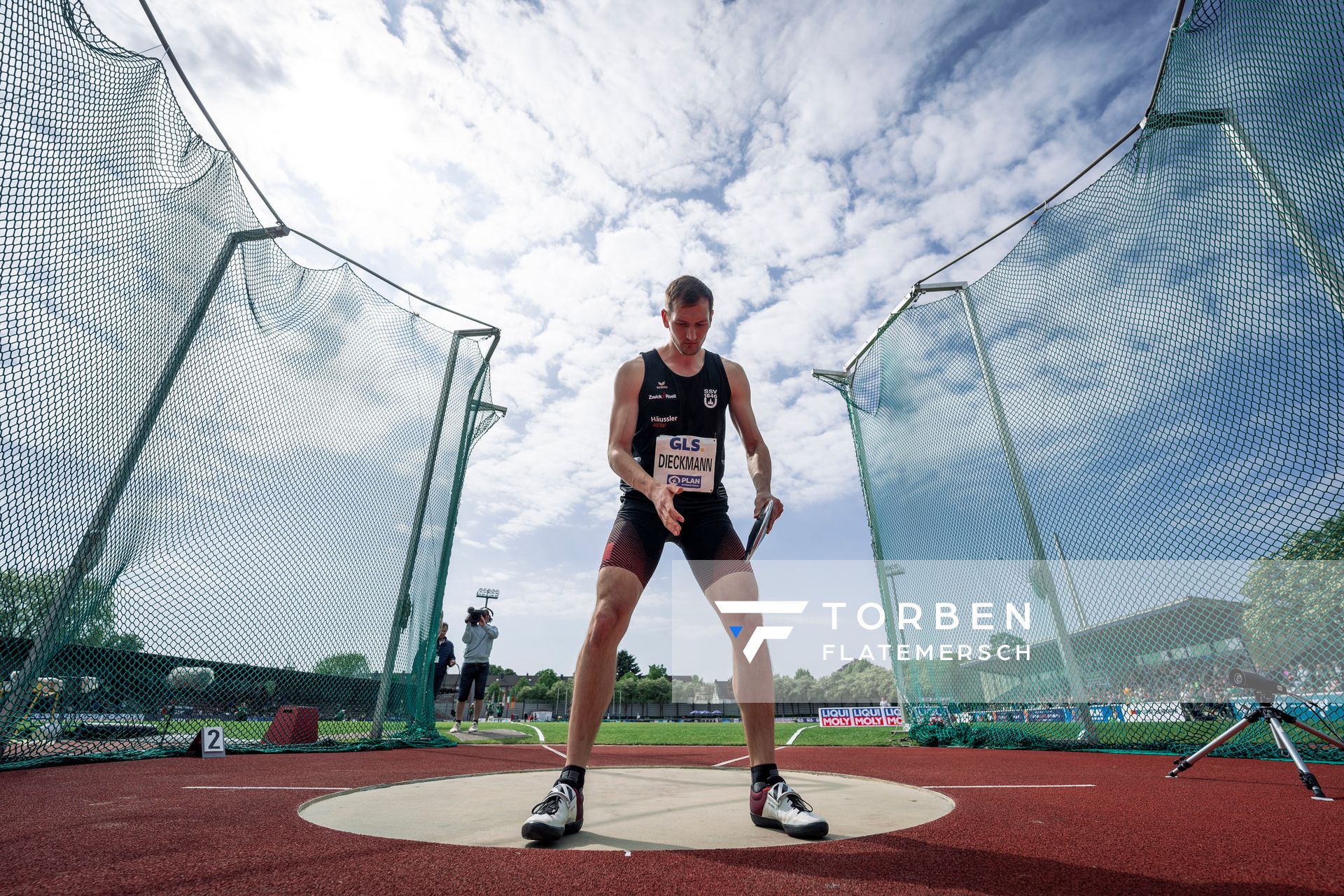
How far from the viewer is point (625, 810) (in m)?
2.46

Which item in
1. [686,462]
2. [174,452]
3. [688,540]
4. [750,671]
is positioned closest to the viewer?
[750,671]

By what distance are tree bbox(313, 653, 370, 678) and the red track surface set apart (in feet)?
Answer: 9.30

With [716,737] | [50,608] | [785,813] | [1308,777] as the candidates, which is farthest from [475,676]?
[1308,777]

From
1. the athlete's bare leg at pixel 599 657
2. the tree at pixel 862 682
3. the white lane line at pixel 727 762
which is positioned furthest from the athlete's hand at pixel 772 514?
the tree at pixel 862 682

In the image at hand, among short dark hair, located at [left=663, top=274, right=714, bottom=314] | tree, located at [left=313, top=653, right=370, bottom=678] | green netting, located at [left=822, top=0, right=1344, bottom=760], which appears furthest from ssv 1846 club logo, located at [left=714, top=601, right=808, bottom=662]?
tree, located at [left=313, top=653, right=370, bottom=678]

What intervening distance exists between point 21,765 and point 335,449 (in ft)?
10.1

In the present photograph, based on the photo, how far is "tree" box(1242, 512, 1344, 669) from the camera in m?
3.92

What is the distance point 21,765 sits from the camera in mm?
3691

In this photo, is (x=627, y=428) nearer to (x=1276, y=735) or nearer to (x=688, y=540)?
(x=688, y=540)

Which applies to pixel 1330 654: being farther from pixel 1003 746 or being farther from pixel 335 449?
pixel 335 449

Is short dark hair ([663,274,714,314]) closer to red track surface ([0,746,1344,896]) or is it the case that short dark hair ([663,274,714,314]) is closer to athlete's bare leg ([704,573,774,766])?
athlete's bare leg ([704,573,774,766])

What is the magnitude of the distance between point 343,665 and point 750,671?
201 inches

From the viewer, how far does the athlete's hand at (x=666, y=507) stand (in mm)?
2182

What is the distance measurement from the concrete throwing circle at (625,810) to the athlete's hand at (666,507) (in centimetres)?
91
